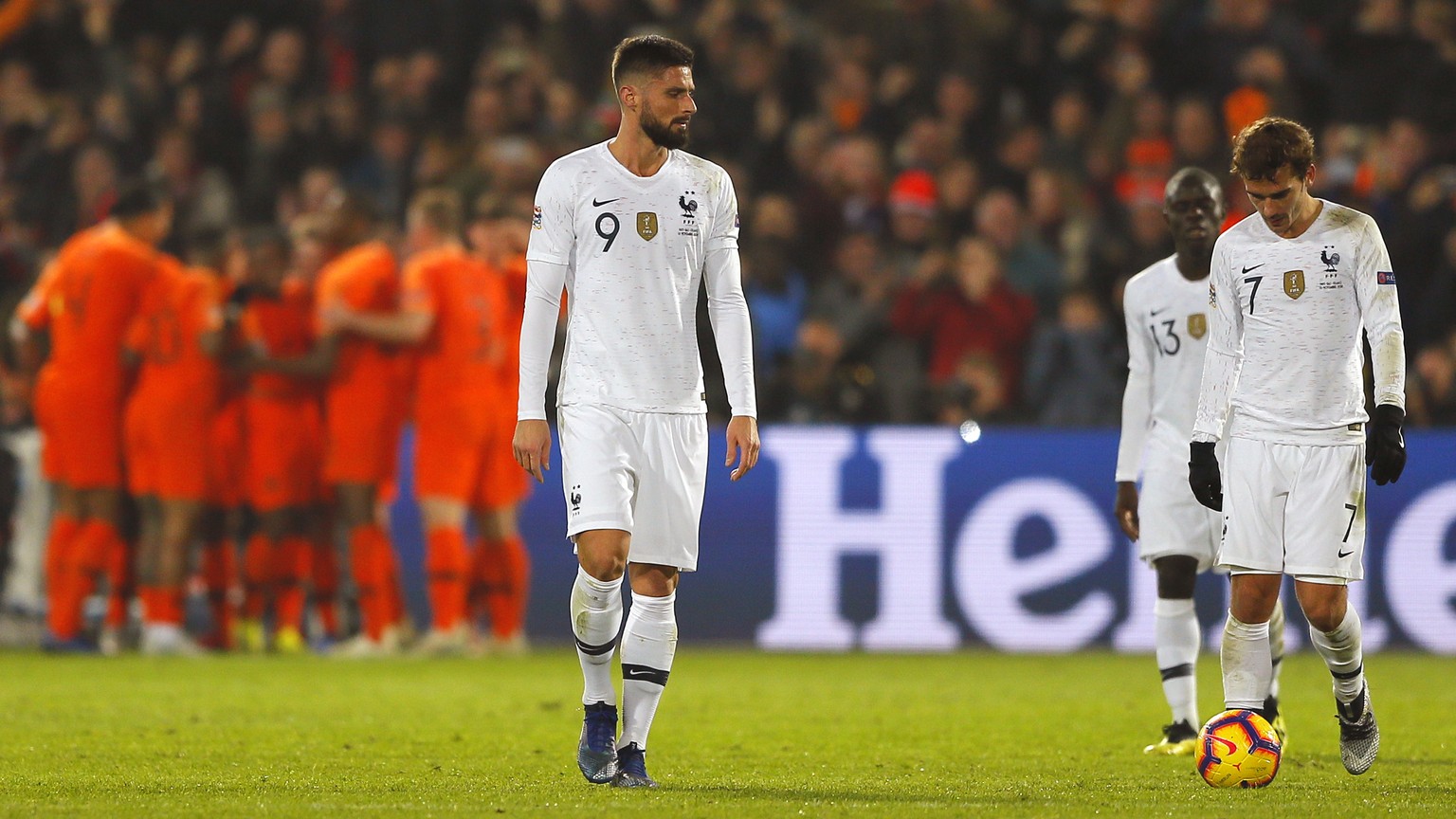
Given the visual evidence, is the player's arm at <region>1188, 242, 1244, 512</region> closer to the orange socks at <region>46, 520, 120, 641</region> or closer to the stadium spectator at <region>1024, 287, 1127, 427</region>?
the stadium spectator at <region>1024, 287, 1127, 427</region>

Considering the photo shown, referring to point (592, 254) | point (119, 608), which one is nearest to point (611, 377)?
point (592, 254)

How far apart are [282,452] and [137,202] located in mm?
1720

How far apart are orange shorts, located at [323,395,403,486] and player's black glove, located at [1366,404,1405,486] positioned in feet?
23.3

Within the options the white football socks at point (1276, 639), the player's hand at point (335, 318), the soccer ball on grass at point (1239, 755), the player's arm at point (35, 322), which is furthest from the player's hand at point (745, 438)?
the player's arm at point (35, 322)

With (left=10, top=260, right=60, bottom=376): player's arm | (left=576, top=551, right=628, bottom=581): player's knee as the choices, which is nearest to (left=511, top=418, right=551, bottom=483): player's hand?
(left=576, top=551, right=628, bottom=581): player's knee

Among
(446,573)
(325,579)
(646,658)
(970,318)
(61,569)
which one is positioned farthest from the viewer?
(970,318)

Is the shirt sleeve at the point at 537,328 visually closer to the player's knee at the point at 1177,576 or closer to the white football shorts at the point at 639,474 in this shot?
the white football shorts at the point at 639,474

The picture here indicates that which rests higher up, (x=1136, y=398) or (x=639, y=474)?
(x=1136, y=398)

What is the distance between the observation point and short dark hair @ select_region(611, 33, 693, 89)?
6309mm

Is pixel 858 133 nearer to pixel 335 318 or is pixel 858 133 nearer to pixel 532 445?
pixel 335 318

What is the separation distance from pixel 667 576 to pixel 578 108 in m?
10.2

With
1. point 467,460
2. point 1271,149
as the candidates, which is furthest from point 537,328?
point 467,460

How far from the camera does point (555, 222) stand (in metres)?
6.36

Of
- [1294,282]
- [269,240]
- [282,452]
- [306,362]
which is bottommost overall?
[282,452]
